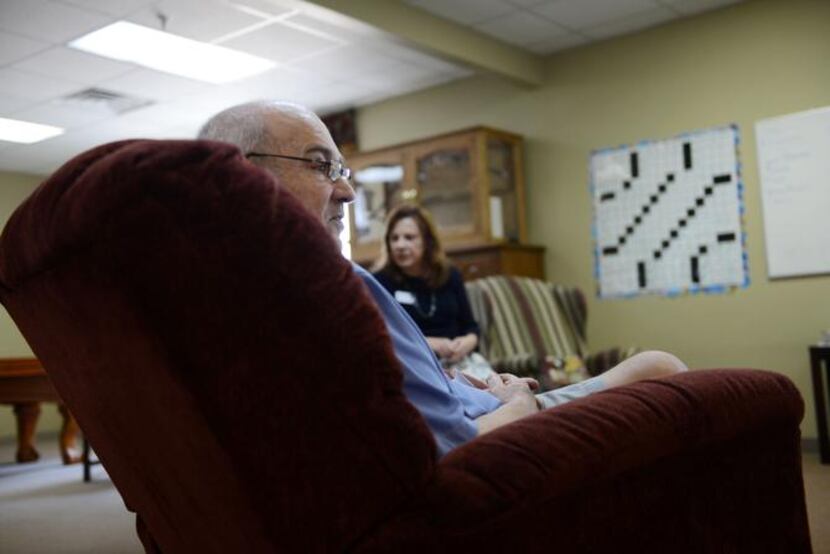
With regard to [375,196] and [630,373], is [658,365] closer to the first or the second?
[630,373]

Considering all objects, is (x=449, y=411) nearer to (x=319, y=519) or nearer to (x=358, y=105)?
(x=319, y=519)

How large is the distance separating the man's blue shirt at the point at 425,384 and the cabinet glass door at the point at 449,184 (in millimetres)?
4434

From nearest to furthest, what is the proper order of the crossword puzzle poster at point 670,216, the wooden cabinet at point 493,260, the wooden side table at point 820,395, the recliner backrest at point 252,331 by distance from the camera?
the recliner backrest at point 252,331 < the wooden side table at point 820,395 < the crossword puzzle poster at point 670,216 < the wooden cabinet at point 493,260

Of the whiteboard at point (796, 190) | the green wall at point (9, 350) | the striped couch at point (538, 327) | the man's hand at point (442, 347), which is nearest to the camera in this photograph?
the green wall at point (9, 350)

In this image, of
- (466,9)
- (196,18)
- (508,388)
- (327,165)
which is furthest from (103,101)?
(508,388)

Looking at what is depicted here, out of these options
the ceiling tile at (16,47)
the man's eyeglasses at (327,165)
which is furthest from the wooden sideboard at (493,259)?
the man's eyeglasses at (327,165)

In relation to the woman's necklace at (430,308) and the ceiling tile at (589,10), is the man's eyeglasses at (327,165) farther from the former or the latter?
the ceiling tile at (589,10)

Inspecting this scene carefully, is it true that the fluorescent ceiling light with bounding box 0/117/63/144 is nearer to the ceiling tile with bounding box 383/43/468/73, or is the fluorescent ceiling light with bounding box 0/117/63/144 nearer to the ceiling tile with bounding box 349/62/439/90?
the ceiling tile with bounding box 349/62/439/90

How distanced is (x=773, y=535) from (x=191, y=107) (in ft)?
19.1

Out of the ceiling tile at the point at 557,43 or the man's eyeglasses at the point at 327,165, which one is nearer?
the man's eyeglasses at the point at 327,165

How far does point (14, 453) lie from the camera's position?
6.16m

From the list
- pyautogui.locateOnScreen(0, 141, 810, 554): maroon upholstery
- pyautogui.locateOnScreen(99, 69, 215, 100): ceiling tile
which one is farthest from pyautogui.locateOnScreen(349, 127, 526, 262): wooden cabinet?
pyautogui.locateOnScreen(0, 141, 810, 554): maroon upholstery

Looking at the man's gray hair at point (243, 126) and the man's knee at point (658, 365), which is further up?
the man's gray hair at point (243, 126)

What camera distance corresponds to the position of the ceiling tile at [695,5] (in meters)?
4.93
